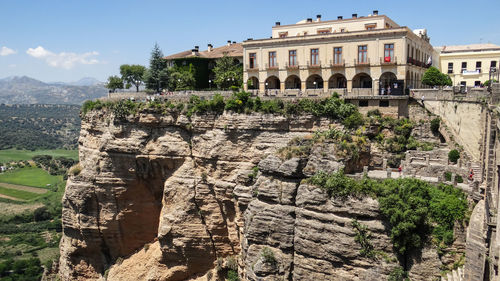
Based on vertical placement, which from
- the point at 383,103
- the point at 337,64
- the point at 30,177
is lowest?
the point at 30,177

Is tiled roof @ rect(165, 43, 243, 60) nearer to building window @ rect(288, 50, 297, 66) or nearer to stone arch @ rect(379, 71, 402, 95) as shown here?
building window @ rect(288, 50, 297, 66)

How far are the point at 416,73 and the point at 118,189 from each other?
27.9 metres

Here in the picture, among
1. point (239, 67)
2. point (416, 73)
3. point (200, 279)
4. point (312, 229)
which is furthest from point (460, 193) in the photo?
point (239, 67)

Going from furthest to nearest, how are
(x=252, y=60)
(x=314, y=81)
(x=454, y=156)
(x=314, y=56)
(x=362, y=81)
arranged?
(x=252, y=60), (x=314, y=81), (x=362, y=81), (x=314, y=56), (x=454, y=156)

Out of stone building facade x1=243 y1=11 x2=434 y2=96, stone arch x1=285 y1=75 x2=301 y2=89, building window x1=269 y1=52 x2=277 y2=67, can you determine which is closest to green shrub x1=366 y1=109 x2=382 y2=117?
stone building facade x1=243 y1=11 x2=434 y2=96

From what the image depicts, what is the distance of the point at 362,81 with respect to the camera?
37.1m

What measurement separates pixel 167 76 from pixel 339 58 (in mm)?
17881

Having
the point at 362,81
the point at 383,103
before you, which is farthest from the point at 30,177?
the point at 383,103

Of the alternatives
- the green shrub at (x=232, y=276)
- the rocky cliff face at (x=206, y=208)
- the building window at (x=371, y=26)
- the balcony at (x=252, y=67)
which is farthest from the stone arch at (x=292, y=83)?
the green shrub at (x=232, y=276)

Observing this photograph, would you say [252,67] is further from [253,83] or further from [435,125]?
[435,125]

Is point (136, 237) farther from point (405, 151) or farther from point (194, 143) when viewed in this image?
Answer: point (405, 151)

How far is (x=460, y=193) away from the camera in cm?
2178

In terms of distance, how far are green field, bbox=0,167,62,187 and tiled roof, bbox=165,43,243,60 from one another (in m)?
84.0

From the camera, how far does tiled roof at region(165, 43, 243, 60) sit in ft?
146
